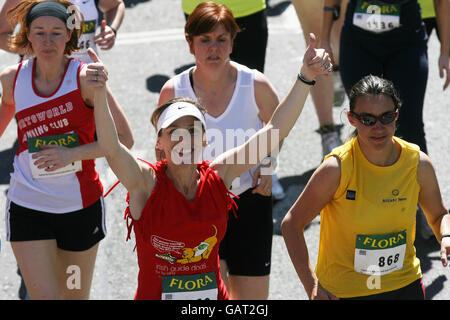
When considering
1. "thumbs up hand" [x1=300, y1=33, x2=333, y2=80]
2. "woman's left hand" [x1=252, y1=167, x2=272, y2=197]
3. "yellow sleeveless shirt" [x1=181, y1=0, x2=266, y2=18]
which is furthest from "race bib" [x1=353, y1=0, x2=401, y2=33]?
"thumbs up hand" [x1=300, y1=33, x2=333, y2=80]

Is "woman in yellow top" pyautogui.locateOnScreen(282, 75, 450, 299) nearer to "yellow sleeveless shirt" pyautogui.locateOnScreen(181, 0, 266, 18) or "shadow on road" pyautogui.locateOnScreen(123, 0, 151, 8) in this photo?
"yellow sleeveless shirt" pyautogui.locateOnScreen(181, 0, 266, 18)

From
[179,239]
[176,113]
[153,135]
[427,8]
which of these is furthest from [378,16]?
[153,135]

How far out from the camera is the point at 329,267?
3668mm

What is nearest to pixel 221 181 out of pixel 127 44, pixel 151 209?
pixel 151 209

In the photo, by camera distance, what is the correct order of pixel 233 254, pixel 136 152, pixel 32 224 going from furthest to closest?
pixel 136 152, pixel 233 254, pixel 32 224

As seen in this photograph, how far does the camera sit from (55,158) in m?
3.89

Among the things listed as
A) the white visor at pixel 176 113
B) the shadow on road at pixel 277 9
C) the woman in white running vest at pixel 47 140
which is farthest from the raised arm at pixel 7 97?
the shadow on road at pixel 277 9

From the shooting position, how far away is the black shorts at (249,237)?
434cm

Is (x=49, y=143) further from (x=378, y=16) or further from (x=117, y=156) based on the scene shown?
(x=378, y=16)

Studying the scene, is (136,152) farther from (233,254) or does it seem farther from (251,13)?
(233,254)

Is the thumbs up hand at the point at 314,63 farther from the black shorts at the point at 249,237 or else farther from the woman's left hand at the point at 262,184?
the black shorts at the point at 249,237

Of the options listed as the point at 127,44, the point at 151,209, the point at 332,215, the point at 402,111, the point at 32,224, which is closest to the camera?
the point at 151,209

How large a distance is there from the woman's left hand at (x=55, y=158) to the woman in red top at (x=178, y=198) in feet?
1.69
